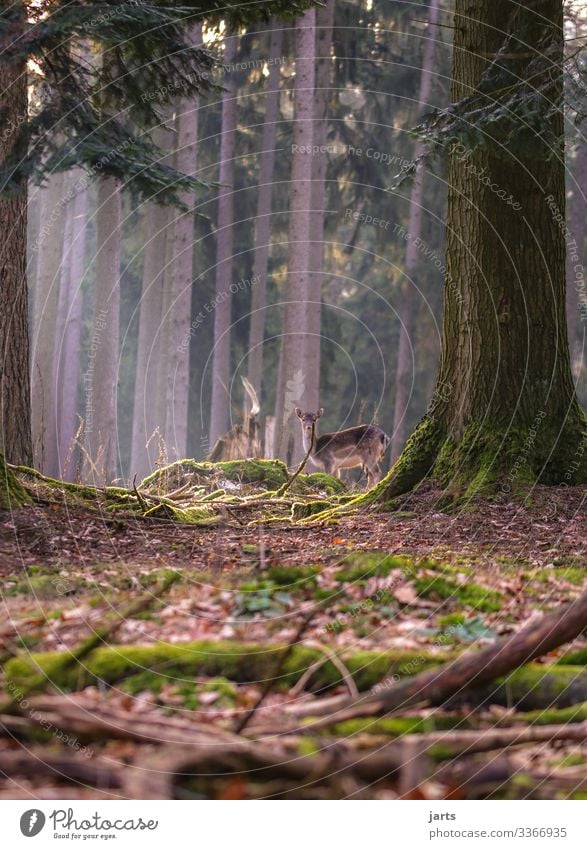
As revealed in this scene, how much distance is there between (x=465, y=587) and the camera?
20.1 ft

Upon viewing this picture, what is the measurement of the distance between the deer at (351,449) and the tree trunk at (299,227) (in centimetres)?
208

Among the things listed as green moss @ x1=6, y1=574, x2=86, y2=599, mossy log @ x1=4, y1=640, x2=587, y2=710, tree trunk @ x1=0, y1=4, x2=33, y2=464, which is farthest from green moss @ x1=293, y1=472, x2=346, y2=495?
mossy log @ x1=4, y1=640, x2=587, y2=710

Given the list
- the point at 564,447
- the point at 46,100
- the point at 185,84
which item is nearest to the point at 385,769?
the point at 564,447

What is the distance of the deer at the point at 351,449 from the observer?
17.1 m

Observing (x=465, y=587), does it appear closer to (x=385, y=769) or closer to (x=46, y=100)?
(x=385, y=769)

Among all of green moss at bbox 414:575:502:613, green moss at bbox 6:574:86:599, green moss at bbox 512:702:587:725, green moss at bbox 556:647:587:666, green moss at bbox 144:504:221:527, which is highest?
green moss at bbox 144:504:221:527

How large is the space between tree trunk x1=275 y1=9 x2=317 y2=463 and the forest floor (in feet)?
37.8

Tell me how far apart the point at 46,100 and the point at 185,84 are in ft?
6.10

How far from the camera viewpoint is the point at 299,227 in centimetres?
2025

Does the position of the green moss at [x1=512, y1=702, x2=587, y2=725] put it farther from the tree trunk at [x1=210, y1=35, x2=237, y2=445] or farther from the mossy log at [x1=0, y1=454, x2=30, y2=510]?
the tree trunk at [x1=210, y1=35, x2=237, y2=445]

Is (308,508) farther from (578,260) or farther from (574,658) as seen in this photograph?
(578,260)

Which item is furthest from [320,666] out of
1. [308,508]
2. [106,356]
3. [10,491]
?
[106,356]

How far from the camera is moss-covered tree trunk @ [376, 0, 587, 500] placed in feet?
30.5

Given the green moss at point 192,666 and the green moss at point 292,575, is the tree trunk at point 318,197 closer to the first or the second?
the green moss at point 292,575
